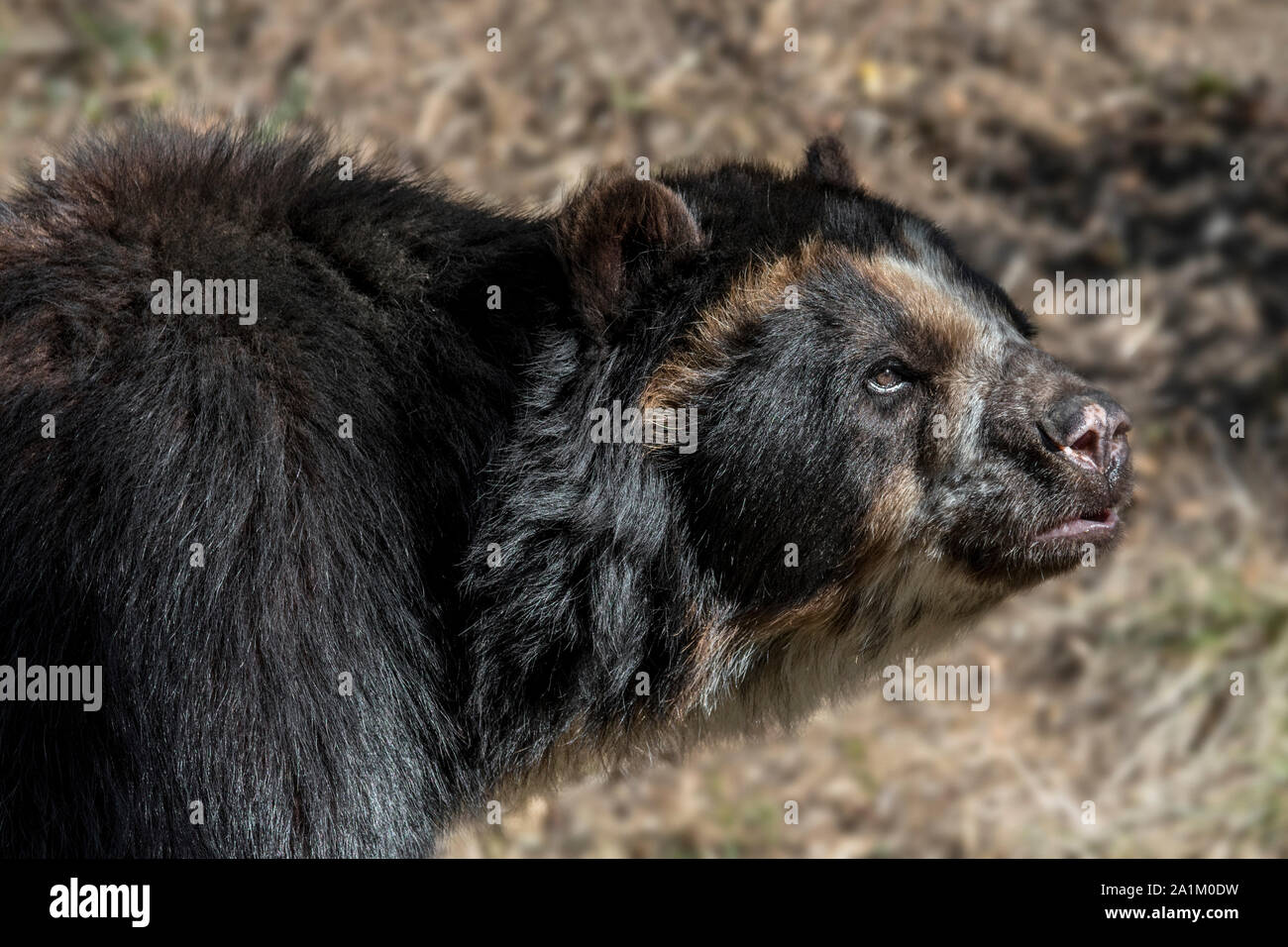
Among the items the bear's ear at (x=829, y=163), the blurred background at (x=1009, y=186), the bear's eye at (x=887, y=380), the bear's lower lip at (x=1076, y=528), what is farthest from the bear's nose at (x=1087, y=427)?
the blurred background at (x=1009, y=186)

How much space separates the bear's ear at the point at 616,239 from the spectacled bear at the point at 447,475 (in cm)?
1

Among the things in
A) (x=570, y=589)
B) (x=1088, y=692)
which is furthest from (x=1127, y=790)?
(x=570, y=589)

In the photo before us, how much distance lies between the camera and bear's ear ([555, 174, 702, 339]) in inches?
187

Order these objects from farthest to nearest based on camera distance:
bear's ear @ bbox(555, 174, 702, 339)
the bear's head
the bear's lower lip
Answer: the bear's lower lip < the bear's head < bear's ear @ bbox(555, 174, 702, 339)

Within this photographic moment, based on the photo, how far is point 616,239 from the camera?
190 inches

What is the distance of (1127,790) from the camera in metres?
8.97

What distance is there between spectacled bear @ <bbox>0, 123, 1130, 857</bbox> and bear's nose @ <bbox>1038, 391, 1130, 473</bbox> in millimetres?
12

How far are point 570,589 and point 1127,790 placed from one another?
548cm

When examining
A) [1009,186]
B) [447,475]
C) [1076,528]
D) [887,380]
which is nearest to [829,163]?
[887,380]

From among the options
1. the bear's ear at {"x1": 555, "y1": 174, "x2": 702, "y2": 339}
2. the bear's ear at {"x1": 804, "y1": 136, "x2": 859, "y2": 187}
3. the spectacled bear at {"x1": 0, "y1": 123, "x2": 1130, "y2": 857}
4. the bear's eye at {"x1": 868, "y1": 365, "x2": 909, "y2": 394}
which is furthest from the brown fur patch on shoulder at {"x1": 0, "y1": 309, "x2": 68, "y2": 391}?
the bear's ear at {"x1": 804, "y1": 136, "x2": 859, "y2": 187}

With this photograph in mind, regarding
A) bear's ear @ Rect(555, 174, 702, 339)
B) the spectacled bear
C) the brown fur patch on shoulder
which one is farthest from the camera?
bear's ear @ Rect(555, 174, 702, 339)

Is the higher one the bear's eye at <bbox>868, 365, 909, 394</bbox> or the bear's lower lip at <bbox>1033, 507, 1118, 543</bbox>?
the bear's eye at <bbox>868, 365, 909, 394</bbox>

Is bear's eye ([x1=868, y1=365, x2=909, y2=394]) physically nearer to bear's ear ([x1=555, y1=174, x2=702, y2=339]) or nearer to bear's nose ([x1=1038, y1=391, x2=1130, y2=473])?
bear's nose ([x1=1038, y1=391, x2=1130, y2=473])

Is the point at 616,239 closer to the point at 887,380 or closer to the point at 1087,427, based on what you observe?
the point at 887,380
